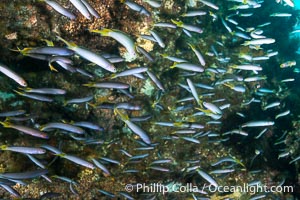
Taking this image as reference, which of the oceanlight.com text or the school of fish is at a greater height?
the school of fish

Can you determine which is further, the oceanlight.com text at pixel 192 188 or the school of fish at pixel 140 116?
the oceanlight.com text at pixel 192 188

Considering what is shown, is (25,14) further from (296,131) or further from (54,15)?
(296,131)

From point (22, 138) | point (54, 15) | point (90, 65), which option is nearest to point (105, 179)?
point (22, 138)

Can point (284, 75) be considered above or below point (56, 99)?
above

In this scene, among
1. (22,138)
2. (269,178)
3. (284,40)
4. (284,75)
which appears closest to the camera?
(22,138)

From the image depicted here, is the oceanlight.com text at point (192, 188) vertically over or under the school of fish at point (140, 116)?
under

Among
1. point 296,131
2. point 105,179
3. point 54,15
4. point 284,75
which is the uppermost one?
point 284,75

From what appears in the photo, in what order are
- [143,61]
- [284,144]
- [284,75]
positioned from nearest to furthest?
[143,61] < [284,144] < [284,75]

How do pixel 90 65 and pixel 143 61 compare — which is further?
pixel 143 61

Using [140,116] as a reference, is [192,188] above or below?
below

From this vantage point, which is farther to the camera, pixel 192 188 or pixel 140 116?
pixel 192 188

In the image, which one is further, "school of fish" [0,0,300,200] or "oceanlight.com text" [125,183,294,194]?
"oceanlight.com text" [125,183,294,194]

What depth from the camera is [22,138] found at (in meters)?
5.38

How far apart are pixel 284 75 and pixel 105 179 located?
Answer: 10.9m
